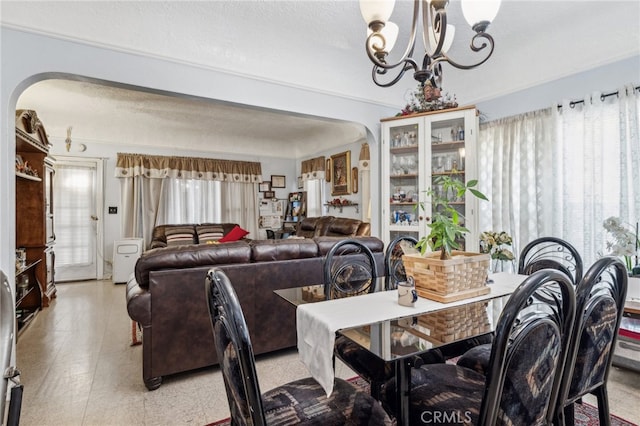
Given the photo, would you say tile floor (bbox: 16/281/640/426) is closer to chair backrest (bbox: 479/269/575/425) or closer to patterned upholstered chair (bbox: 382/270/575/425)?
patterned upholstered chair (bbox: 382/270/575/425)

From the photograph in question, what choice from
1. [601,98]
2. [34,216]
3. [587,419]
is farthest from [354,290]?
[34,216]

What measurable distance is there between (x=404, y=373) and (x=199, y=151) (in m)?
6.56

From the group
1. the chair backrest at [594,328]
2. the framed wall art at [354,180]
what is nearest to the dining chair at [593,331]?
the chair backrest at [594,328]

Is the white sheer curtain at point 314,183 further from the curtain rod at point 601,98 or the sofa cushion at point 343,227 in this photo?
the curtain rod at point 601,98

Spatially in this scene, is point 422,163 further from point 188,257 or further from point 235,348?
point 235,348

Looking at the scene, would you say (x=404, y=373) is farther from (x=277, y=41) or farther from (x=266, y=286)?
(x=277, y=41)

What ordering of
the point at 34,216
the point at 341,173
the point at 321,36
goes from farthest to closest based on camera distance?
the point at 341,173 → the point at 34,216 → the point at 321,36

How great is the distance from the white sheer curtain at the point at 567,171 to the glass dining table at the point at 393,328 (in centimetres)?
173

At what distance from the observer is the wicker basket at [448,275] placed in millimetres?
1436

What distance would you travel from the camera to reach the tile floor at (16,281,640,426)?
1.85 metres

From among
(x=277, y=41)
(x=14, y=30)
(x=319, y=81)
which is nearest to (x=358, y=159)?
(x=319, y=81)

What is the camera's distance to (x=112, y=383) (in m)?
2.20

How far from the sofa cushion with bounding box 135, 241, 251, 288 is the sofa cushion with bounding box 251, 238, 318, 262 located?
69 millimetres

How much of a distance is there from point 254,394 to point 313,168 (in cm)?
603
